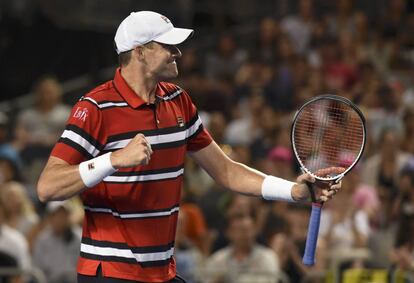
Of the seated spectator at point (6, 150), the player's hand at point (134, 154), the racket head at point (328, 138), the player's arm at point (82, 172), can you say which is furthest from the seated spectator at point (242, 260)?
the player's hand at point (134, 154)

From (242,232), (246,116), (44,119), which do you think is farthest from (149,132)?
(246,116)

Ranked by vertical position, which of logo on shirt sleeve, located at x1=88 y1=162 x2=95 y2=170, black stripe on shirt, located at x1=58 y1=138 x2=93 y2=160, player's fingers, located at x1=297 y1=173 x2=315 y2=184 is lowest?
player's fingers, located at x1=297 y1=173 x2=315 y2=184

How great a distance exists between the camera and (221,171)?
7.16m

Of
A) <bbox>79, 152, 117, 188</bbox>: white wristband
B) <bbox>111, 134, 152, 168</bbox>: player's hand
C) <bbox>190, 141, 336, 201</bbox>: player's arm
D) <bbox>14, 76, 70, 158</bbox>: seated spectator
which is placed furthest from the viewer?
<bbox>14, 76, 70, 158</bbox>: seated spectator

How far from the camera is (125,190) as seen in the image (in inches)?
258

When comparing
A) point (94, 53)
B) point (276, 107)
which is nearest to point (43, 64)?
point (94, 53)

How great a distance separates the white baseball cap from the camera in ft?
21.9

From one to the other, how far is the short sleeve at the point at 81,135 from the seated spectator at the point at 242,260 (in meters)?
4.96

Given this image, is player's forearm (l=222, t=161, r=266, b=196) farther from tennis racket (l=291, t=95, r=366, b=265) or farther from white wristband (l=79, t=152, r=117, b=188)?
white wristband (l=79, t=152, r=117, b=188)

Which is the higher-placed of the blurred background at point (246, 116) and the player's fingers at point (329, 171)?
Result: the player's fingers at point (329, 171)

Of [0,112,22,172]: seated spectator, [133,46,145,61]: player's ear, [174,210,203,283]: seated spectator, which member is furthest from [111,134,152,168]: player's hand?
[0,112,22,172]: seated spectator

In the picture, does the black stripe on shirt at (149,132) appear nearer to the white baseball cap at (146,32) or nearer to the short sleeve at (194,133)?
the short sleeve at (194,133)

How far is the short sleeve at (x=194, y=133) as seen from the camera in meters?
6.99

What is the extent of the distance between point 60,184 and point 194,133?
1002 millimetres
